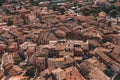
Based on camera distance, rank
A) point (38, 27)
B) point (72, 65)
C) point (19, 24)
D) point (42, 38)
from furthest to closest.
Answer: point (19, 24)
point (38, 27)
point (42, 38)
point (72, 65)

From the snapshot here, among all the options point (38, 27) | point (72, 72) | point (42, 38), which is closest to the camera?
point (72, 72)

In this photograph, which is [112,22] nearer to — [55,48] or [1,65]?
[55,48]

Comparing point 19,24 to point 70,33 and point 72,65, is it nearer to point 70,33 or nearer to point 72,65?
point 70,33

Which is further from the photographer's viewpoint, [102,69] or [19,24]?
[19,24]

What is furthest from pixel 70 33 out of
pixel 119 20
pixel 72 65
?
pixel 119 20

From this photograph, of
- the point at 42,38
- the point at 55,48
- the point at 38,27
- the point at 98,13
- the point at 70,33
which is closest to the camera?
the point at 55,48

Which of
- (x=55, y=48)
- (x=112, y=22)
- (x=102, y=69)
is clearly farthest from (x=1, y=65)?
(x=112, y=22)
